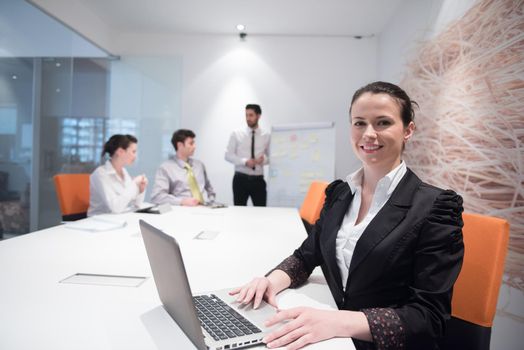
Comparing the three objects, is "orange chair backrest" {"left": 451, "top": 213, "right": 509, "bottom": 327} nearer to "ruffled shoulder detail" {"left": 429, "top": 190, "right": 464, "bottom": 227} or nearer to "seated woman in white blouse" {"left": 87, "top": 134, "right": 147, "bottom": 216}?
"ruffled shoulder detail" {"left": 429, "top": 190, "right": 464, "bottom": 227}

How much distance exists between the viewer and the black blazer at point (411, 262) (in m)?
0.86

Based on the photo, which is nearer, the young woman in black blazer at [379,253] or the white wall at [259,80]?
the young woman in black blazer at [379,253]

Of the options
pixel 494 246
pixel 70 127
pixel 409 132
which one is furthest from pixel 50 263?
pixel 70 127

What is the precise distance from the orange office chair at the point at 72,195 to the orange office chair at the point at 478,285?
2675 millimetres

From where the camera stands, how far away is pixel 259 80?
17.6ft

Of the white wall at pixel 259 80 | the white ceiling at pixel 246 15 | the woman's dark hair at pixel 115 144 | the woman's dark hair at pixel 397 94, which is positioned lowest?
the woman's dark hair at pixel 115 144

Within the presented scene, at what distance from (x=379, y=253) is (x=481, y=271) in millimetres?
320

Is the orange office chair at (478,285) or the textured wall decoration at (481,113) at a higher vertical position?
the textured wall decoration at (481,113)

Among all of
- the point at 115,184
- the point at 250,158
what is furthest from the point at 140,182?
the point at 250,158

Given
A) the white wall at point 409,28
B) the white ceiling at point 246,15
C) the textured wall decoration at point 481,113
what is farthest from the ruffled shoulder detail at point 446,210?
the white ceiling at point 246,15

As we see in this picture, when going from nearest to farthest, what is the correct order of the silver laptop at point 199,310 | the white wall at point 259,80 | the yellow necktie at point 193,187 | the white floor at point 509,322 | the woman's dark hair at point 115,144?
1. the silver laptop at point 199,310
2. the white floor at point 509,322
3. the woman's dark hair at point 115,144
4. the yellow necktie at point 193,187
5. the white wall at point 259,80

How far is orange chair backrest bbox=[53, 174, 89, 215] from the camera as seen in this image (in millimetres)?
2639

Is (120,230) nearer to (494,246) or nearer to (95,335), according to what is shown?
(95,335)

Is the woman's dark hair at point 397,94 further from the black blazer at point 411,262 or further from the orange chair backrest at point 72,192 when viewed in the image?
the orange chair backrest at point 72,192
